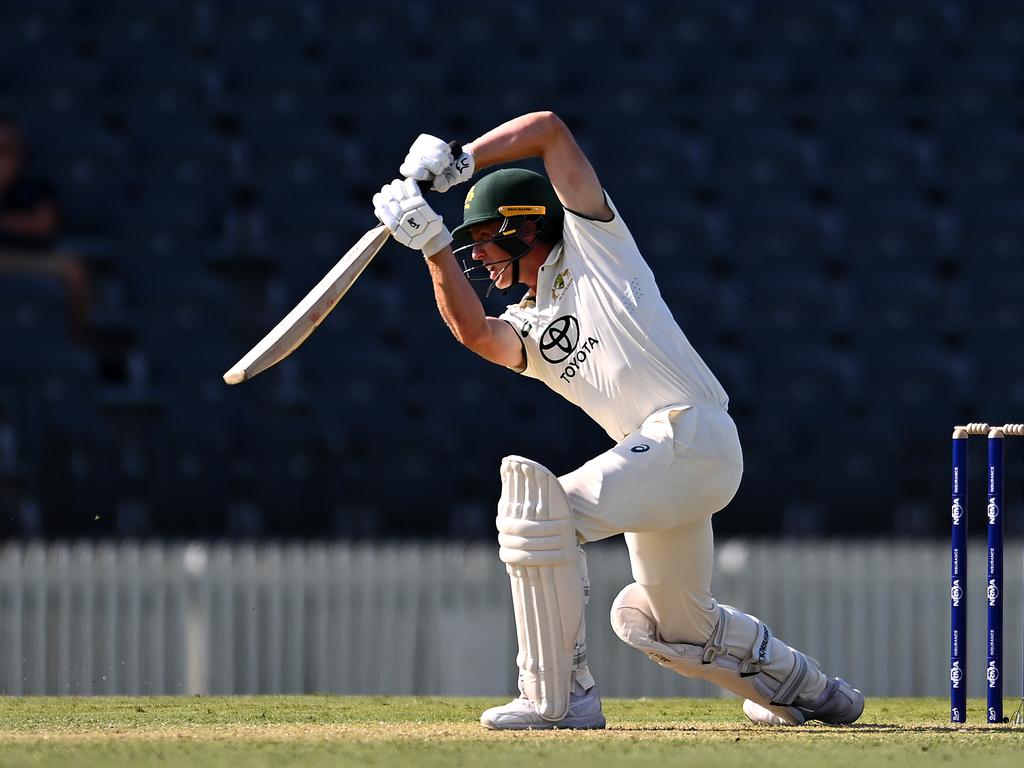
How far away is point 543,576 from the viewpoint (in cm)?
296

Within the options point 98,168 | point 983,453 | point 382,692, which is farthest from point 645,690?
point 98,168

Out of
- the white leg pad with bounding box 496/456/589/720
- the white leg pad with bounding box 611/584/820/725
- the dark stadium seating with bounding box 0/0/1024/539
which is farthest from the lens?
the dark stadium seating with bounding box 0/0/1024/539

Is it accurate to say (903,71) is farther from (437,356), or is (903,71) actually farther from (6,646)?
(6,646)

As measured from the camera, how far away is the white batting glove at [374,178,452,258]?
2963 millimetres

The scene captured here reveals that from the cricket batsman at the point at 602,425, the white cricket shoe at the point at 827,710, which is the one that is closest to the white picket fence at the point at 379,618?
the white cricket shoe at the point at 827,710

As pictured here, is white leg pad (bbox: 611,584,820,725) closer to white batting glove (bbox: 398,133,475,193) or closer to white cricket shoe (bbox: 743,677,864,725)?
white cricket shoe (bbox: 743,677,864,725)

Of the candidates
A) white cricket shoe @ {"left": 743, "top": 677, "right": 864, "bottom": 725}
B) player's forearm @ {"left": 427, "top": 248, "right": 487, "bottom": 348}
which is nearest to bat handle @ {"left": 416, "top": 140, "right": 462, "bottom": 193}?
player's forearm @ {"left": 427, "top": 248, "right": 487, "bottom": 348}

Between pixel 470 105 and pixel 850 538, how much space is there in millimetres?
3386

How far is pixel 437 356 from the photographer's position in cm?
912

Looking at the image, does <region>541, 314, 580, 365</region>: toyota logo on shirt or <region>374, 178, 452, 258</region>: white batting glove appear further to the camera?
<region>541, 314, 580, 365</region>: toyota logo on shirt

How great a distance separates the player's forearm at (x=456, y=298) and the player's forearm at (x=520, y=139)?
0.19 metres

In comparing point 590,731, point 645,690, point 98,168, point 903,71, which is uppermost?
point 903,71

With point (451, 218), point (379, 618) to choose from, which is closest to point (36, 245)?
point (451, 218)

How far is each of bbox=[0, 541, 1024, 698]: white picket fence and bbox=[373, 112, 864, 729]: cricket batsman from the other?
9.08 feet
